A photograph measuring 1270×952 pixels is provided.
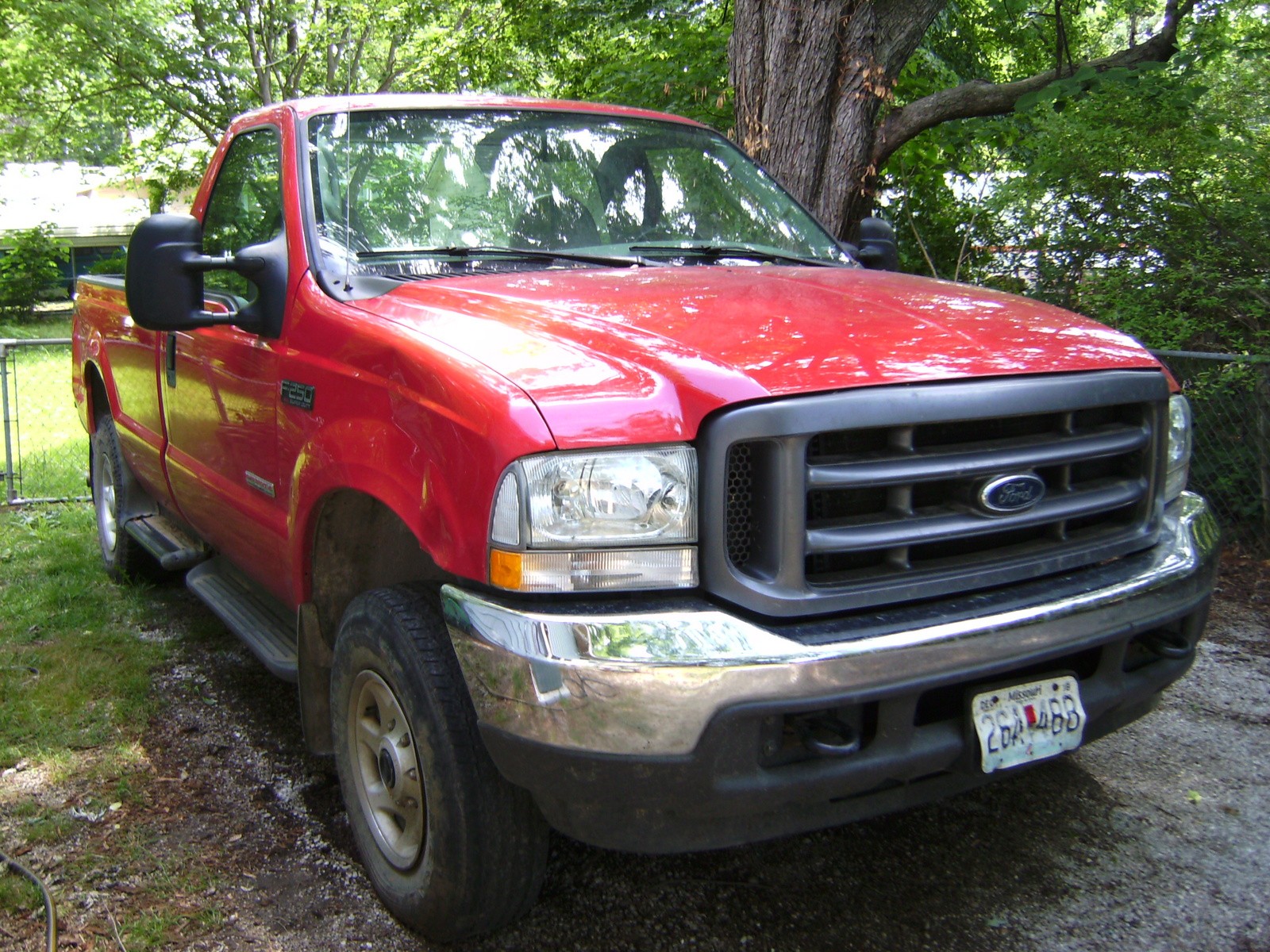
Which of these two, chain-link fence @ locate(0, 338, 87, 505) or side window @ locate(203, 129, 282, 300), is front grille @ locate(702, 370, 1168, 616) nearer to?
side window @ locate(203, 129, 282, 300)

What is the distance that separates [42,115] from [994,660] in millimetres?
24249

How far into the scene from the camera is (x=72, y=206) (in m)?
36.8

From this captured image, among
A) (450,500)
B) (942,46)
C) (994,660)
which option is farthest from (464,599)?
(942,46)

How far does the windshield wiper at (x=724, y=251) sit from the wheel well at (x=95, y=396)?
10.3ft

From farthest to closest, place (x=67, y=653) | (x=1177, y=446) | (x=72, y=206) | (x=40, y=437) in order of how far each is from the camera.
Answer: (x=72, y=206)
(x=40, y=437)
(x=67, y=653)
(x=1177, y=446)

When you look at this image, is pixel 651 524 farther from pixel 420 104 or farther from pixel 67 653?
pixel 67 653

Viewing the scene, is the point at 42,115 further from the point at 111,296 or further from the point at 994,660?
the point at 994,660

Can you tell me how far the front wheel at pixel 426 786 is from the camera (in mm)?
2381

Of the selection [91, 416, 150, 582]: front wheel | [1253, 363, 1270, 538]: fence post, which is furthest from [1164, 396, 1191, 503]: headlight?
[91, 416, 150, 582]: front wheel

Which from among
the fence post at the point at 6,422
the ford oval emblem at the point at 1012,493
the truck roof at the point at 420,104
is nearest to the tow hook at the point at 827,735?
the ford oval emblem at the point at 1012,493

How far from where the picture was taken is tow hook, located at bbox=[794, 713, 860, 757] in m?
2.19

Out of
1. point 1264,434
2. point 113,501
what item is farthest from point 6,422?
point 1264,434

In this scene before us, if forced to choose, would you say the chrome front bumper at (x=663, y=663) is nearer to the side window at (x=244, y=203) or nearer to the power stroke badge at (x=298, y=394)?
the power stroke badge at (x=298, y=394)

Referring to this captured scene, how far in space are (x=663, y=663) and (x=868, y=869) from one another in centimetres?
132
